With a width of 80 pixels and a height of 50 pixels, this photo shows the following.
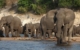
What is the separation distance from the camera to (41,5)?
57.7 m

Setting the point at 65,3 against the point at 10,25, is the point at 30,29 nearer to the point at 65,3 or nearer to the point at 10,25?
the point at 10,25

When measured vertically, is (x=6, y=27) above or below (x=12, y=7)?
below

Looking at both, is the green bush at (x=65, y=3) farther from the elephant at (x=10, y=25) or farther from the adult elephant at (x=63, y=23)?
the adult elephant at (x=63, y=23)

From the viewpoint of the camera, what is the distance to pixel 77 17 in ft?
159

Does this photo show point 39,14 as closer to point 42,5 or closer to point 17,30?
point 42,5

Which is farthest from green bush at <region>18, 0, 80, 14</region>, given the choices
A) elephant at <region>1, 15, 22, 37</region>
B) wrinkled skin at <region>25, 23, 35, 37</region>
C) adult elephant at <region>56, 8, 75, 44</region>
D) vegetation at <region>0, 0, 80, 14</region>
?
adult elephant at <region>56, 8, 75, 44</region>

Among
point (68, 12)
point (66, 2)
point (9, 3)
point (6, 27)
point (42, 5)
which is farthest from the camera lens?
point (9, 3)

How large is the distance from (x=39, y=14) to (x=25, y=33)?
1964 cm

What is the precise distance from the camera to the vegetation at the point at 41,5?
5241cm

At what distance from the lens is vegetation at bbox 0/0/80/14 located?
2063 inches

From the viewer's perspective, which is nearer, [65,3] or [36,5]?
[65,3]

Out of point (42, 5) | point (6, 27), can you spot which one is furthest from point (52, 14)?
point (42, 5)

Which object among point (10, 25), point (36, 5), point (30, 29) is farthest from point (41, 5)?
point (10, 25)

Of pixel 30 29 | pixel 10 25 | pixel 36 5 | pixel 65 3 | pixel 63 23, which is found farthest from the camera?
pixel 36 5
